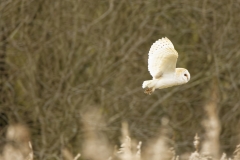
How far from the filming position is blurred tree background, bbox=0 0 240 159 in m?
8.34

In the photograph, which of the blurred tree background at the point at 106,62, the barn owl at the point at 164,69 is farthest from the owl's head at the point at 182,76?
the blurred tree background at the point at 106,62

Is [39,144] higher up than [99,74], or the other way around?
[99,74]

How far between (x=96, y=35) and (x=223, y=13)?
141 cm

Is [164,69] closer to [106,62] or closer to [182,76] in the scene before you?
[182,76]

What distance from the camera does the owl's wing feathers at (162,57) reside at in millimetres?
4086

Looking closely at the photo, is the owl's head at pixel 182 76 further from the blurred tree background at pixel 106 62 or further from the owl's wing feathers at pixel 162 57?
the blurred tree background at pixel 106 62

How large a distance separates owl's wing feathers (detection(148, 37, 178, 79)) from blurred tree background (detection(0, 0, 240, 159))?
4.08 meters

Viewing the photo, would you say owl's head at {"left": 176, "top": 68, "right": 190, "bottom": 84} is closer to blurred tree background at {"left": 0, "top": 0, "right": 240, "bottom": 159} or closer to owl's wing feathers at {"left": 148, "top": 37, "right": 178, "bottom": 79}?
owl's wing feathers at {"left": 148, "top": 37, "right": 178, "bottom": 79}

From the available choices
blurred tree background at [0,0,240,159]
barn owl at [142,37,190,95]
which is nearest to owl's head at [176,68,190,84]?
barn owl at [142,37,190,95]

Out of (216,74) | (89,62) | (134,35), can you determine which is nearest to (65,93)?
(89,62)

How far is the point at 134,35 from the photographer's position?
839 cm

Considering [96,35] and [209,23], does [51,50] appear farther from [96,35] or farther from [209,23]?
[209,23]

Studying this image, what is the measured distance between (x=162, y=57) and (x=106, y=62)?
426 centimetres

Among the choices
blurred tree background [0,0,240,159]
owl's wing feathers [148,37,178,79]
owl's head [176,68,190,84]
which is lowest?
owl's head [176,68,190,84]
